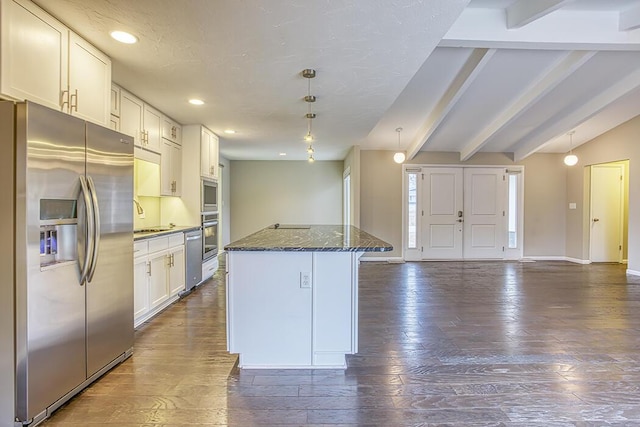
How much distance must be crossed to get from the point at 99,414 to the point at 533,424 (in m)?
2.35

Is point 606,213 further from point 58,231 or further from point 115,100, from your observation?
point 58,231

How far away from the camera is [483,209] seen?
7.45 metres

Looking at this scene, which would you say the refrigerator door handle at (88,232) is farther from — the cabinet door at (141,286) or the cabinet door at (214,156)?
the cabinet door at (214,156)

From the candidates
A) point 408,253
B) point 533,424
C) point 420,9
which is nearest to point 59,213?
point 420,9

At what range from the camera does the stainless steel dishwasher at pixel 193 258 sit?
443 cm

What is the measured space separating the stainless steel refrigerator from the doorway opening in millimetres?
8138

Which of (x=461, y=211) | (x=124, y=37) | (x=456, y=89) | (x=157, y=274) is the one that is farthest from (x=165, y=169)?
(x=461, y=211)

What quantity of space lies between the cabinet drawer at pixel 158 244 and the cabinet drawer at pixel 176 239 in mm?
106

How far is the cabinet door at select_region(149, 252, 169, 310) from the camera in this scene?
3.54m

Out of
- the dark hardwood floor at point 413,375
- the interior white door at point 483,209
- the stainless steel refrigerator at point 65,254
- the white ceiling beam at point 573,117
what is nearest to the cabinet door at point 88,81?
the stainless steel refrigerator at point 65,254

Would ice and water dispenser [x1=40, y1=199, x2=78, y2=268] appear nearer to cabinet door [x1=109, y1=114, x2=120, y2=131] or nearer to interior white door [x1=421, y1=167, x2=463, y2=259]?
cabinet door [x1=109, y1=114, x2=120, y2=131]

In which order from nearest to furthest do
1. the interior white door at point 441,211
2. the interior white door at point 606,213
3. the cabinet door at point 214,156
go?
the cabinet door at point 214,156 → the interior white door at point 606,213 → the interior white door at point 441,211

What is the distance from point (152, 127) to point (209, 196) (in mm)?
1481

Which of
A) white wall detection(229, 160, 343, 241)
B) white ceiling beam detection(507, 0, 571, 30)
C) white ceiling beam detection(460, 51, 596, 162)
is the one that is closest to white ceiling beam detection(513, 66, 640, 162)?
white ceiling beam detection(460, 51, 596, 162)
